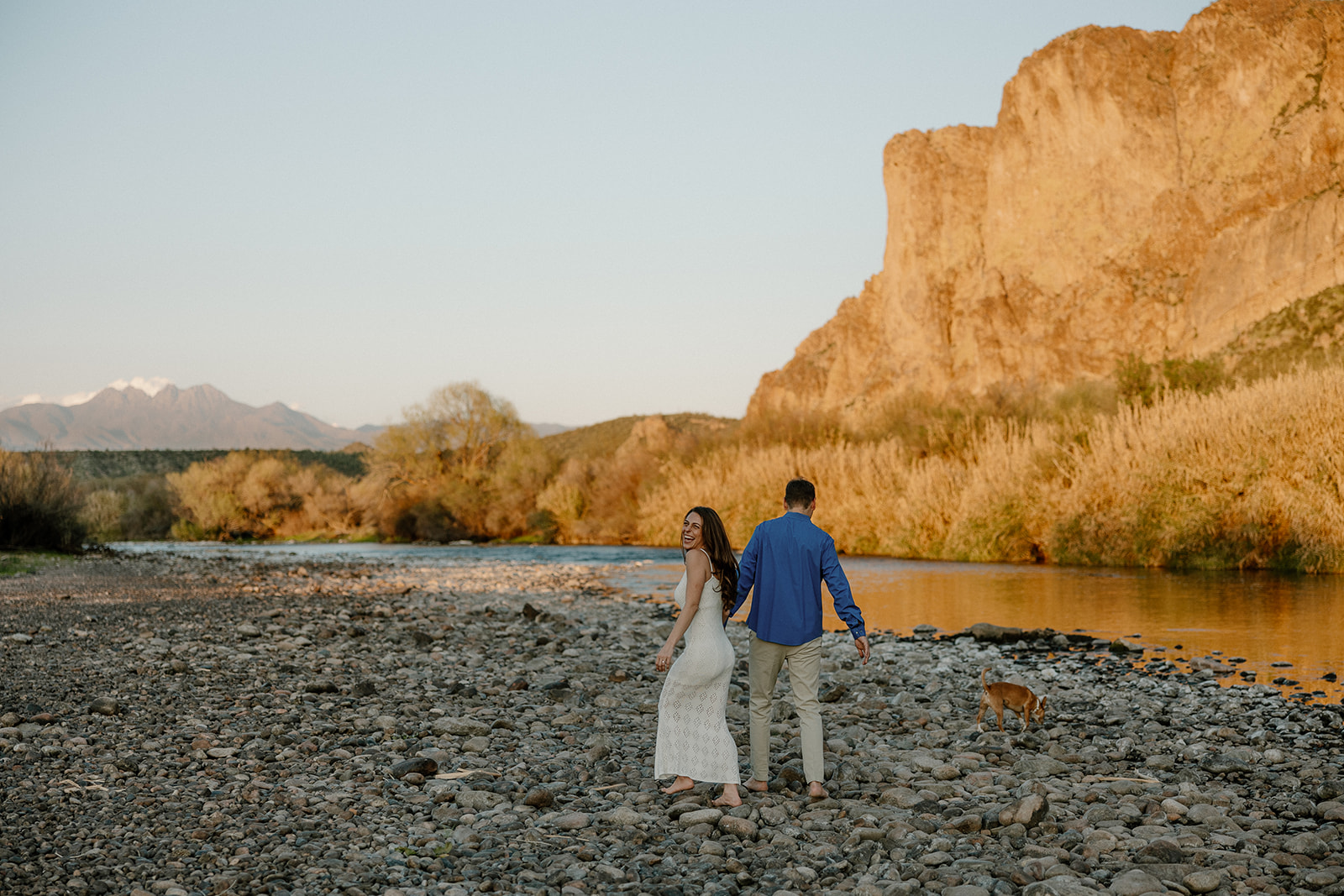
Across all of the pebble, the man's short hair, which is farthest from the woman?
the pebble

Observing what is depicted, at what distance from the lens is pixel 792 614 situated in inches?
215

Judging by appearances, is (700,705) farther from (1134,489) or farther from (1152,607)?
(1134,489)

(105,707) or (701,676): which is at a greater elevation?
(701,676)

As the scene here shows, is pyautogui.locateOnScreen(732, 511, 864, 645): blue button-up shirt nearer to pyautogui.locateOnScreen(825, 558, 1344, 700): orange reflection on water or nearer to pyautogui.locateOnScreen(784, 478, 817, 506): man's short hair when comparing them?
pyautogui.locateOnScreen(784, 478, 817, 506): man's short hair

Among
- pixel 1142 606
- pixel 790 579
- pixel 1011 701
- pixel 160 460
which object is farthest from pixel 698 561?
pixel 160 460

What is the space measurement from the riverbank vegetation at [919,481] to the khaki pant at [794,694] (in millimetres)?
16688

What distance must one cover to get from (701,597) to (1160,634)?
8.53m

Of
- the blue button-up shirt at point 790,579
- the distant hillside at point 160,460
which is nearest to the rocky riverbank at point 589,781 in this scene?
the blue button-up shirt at point 790,579

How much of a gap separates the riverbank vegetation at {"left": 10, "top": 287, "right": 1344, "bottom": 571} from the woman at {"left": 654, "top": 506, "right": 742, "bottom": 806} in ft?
55.9

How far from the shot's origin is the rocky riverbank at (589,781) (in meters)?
4.31

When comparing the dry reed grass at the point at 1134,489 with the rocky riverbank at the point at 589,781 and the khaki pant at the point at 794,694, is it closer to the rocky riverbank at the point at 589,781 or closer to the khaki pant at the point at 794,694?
the rocky riverbank at the point at 589,781

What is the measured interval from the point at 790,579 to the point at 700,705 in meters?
0.89

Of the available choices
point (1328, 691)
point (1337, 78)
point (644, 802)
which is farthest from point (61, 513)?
point (1337, 78)

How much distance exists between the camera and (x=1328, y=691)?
321 inches
